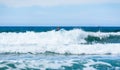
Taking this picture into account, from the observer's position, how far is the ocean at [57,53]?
12.5 metres

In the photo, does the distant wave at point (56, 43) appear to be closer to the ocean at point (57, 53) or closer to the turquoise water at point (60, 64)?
the ocean at point (57, 53)

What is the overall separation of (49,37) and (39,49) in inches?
213

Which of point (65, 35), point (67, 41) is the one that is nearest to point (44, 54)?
point (67, 41)

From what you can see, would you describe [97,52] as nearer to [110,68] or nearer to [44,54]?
[44,54]

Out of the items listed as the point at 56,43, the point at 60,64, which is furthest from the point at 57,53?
the point at 56,43

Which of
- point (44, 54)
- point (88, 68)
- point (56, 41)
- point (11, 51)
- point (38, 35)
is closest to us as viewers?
point (88, 68)

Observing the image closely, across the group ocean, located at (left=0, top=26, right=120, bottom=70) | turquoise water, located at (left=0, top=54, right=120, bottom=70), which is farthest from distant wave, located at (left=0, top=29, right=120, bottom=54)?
turquoise water, located at (left=0, top=54, right=120, bottom=70)

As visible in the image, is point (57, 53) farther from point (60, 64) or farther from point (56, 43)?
point (56, 43)

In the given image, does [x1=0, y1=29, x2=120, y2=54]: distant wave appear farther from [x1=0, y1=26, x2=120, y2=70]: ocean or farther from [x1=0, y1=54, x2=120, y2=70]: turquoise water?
[x1=0, y1=54, x2=120, y2=70]: turquoise water

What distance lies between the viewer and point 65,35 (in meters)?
22.9

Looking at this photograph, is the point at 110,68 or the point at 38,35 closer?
the point at 110,68

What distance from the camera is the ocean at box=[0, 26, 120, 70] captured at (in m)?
12.5

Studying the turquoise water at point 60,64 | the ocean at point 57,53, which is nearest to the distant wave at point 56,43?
the ocean at point 57,53

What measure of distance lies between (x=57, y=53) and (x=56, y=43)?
14.0ft
